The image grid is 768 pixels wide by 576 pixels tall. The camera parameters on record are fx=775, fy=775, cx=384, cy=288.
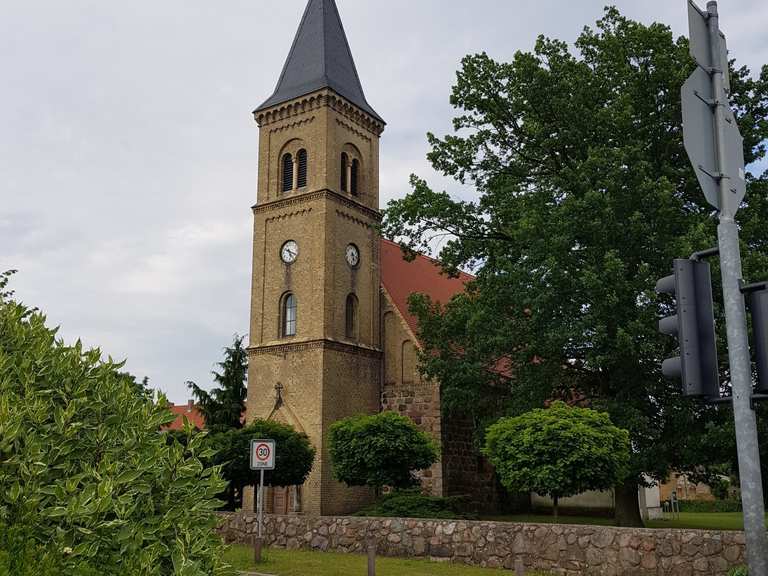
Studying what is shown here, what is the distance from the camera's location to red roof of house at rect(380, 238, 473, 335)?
33397 mm

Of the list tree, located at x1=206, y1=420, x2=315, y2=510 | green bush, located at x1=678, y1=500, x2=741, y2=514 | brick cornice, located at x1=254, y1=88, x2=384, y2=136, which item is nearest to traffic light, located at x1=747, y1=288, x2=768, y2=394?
tree, located at x1=206, y1=420, x2=315, y2=510

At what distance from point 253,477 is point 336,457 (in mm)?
3364

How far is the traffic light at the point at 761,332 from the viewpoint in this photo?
4109mm

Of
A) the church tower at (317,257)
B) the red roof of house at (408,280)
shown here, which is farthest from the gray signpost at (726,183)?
the red roof of house at (408,280)

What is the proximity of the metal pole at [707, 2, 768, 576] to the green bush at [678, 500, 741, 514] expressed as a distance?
5110 cm

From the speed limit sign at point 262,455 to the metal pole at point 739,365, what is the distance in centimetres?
1423

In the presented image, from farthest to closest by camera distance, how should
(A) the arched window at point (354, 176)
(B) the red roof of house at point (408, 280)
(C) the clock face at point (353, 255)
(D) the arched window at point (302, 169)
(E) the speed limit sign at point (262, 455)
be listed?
(A) the arched window at point (354, 176), (B) the red roof of house at point (408, 280), (D) the arched window at point (302, 169), (C) the clock face at point (353, 255), (E) the speed limit sign at point (262, 455)

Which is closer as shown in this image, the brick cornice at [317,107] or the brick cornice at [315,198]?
the brick cornice at [315,198]

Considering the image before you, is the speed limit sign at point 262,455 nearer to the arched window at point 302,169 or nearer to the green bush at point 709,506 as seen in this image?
the arched window at point 302,169

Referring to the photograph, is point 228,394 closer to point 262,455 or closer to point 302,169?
point 302,169

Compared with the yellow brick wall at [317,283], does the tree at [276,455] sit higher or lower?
lower

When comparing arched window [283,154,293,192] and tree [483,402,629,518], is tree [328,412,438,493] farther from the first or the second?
arched window [283,154,293,192]

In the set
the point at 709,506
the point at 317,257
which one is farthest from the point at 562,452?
the point at 709,506

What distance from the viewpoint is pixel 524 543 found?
14617 millimetres
